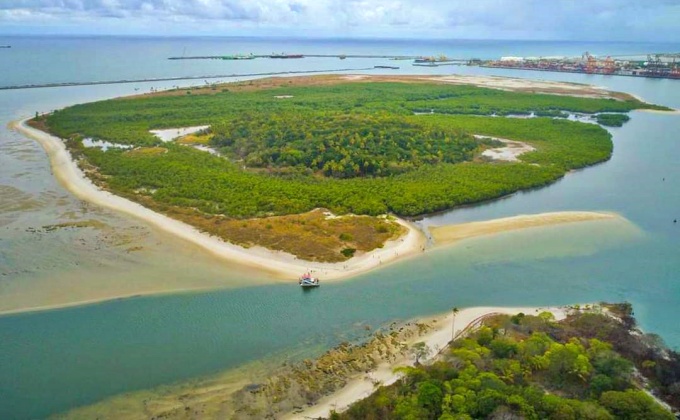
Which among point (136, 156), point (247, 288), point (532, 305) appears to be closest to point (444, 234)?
point (532, 305)

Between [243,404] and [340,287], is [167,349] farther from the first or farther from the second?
[340,287]

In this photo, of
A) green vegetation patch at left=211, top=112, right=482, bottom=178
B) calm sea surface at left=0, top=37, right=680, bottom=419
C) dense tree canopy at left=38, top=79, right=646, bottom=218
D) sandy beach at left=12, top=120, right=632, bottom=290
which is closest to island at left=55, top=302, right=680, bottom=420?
calm sea surface at left=0, top=37, right=680, bottom=419

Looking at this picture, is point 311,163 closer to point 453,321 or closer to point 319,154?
point 319,154

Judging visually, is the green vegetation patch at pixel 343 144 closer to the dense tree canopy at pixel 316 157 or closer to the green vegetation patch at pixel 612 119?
the dense tree canopy at pixel 316 157

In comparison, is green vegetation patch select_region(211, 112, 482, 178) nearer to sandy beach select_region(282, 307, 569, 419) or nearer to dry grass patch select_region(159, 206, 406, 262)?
dry grass patch select_region(159, 206, 406, 262)

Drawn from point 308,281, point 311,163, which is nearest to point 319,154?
point 311,163
